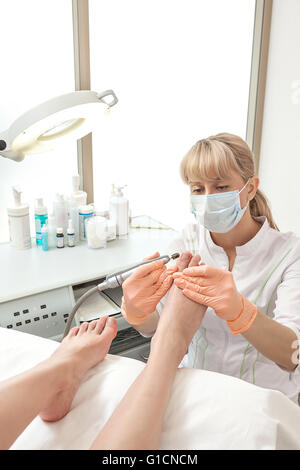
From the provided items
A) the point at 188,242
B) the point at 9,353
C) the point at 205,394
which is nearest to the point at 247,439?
the point at 205,394

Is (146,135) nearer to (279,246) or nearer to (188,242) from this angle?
(188,242)

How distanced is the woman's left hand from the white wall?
4.97 ft

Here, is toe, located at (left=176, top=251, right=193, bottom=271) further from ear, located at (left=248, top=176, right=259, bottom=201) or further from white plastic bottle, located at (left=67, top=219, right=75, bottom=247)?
white plastic bottle, located at (left=67, top=219, right=75, bottom=247)

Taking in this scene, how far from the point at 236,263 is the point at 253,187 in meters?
0.22

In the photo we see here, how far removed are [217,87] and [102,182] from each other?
90 centimetres

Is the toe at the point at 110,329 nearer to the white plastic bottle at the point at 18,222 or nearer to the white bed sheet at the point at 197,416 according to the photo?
the white bed sheet at the point at 197,416

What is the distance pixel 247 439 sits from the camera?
686 millimetres

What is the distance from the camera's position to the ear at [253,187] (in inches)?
44.4

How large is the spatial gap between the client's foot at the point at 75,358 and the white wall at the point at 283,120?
61.5 inches

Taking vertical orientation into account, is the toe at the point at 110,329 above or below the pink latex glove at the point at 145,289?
below

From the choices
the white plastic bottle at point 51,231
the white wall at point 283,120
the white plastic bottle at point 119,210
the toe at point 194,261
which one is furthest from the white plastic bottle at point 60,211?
the white wall at point 283,120

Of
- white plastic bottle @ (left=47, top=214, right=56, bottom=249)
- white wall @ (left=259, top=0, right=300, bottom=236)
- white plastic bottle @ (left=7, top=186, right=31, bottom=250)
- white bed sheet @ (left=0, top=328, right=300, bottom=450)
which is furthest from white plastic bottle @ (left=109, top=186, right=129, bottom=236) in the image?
white wall @ (left=259, top=0, right=300, bottom=236)

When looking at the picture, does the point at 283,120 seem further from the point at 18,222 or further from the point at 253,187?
the point at 18,222

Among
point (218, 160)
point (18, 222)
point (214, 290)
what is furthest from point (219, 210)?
point (18, 222)
